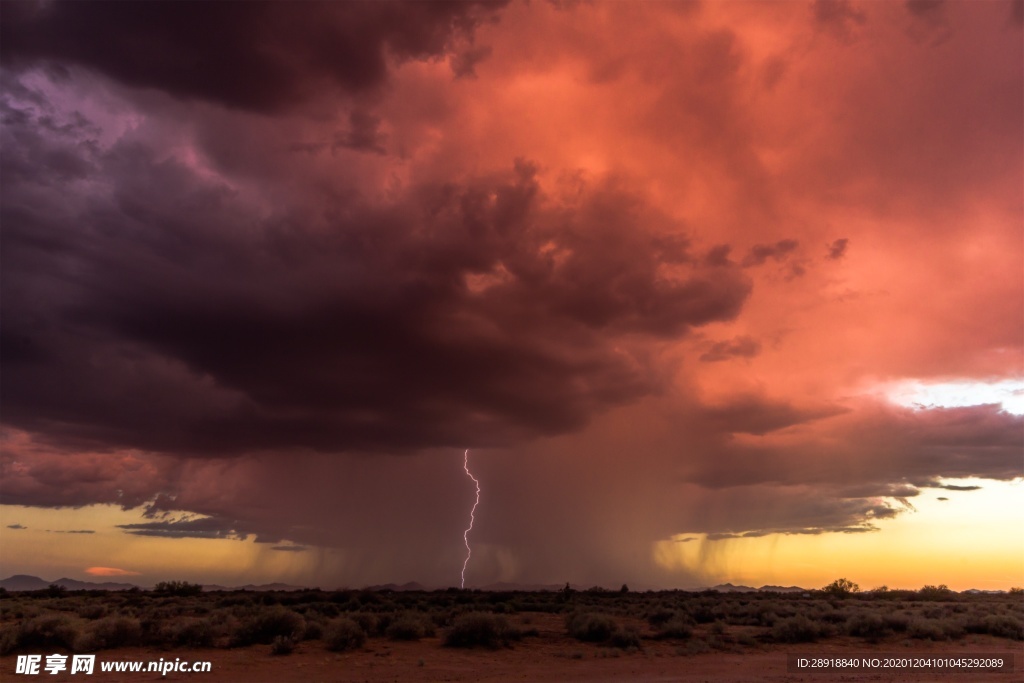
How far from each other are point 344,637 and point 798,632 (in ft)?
83.7

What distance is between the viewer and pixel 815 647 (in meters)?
35.0

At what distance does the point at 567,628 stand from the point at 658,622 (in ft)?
28.7

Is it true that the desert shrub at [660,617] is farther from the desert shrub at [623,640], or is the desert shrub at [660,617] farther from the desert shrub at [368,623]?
the desert shrub at [368,623]

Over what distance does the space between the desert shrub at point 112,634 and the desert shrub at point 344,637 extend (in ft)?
28.5

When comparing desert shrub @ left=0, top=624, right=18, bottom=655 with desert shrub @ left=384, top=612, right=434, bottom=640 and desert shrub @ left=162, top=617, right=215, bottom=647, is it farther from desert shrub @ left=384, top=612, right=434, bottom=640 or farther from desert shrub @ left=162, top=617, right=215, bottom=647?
desert shrub @ left=384, top=612, right=434, bottom=640

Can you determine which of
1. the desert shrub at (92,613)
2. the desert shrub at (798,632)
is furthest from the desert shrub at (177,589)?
the desert shrub at (798,632)

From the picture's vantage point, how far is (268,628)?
33250mm

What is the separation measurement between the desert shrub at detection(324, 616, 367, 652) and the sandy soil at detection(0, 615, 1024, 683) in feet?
1.94

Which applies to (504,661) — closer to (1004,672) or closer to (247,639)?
(247,639)

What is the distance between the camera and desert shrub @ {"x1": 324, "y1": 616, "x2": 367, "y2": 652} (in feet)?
103

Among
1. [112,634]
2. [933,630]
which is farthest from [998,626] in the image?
[112,634]

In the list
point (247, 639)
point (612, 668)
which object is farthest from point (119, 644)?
point (612, 668)

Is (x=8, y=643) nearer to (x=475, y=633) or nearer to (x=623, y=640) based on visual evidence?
(x=475, y=633)

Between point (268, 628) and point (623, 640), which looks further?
point (623, 640)
